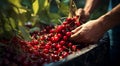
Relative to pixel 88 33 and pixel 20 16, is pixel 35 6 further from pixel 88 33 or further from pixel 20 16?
pixel 88 33

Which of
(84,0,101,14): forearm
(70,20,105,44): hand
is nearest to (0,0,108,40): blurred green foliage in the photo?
(70,20,105,44): hand

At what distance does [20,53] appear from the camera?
1.19 m

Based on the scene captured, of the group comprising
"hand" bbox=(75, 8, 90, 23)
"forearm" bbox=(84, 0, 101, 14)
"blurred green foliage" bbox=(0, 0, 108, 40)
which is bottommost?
"blurred green foliage" bbox=(0, 0, 108, 40)

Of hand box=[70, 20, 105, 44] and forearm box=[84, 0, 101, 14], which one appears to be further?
forearm box=[84, 0, 101, 14]

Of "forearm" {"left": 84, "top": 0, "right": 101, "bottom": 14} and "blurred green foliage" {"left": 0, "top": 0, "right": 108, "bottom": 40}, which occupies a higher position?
"forearm" {"left": 84, "top": 0, "right": 101, "bottom": 14}

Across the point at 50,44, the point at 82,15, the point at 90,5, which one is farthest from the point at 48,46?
the point at 90,5

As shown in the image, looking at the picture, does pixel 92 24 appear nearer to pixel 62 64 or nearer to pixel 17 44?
pixel 62 64

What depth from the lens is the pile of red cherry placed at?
1.22 meters

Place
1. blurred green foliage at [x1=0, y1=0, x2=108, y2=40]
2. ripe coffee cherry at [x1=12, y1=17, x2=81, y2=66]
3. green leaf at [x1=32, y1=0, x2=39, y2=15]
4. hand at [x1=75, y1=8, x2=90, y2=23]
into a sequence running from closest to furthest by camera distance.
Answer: blurred green foliage at [x1=0, y1=0, x2=108, y2=40] → ripe coffee cherry at [x1=12, y1=17, x2=81, y2=66] → green leaf at [x1=32, y1=0, x2=39, y2=15] → hand at [x1=75, y1=8, x2=90, y2=23]

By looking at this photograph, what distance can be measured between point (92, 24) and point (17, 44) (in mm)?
449

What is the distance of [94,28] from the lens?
5.04 ft

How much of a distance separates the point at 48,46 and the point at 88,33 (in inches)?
9.6

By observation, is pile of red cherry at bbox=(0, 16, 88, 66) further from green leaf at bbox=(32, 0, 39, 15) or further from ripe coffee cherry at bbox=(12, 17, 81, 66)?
green leaf at bbox=(32, 0, 39, 15)

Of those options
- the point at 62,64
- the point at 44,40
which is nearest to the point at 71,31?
the point at 44,40
